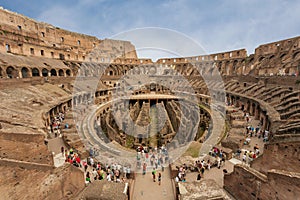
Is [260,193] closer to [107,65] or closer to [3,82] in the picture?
[3,82]

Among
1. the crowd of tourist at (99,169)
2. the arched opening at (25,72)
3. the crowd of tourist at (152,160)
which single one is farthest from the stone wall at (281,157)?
the arched opening at (25,72)

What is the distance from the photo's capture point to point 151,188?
7.84m

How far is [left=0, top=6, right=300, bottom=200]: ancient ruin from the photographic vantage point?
18.3 ft

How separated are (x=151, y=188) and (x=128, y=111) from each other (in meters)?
13.2

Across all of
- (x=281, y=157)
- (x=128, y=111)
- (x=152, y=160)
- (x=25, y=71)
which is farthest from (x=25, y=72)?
(x=281, y=157)

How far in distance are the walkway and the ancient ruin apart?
1.04ft

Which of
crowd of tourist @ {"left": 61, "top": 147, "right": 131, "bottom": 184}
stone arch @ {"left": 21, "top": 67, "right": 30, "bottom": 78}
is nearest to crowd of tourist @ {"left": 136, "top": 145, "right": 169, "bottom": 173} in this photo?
crowd of tourist @ {"left": 61, "top": 147, "right": 131, "bottom": 184}

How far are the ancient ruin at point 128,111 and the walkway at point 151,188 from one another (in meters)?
0.32

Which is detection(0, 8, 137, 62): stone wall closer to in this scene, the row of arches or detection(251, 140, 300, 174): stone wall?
the row of arches

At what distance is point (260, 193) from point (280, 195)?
2.38 ft

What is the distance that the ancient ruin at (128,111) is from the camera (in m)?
5.57

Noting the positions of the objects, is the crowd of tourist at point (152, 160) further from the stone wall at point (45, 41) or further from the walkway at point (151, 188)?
the stone wall at point (45, 41)

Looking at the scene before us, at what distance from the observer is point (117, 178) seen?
8195mm

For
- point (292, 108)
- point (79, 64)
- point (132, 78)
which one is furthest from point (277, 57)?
point (79, 64)
